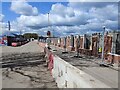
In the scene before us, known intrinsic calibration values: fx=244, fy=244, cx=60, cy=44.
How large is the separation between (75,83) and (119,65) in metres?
16.4

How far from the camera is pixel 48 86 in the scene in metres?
11.5

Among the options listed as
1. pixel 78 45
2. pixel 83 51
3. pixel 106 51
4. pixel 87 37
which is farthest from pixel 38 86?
pixel 78 45

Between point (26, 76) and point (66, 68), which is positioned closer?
point (66, 68)

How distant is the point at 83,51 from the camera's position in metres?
41.0

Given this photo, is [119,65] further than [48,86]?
Yes

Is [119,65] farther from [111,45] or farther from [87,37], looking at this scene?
[87,37]

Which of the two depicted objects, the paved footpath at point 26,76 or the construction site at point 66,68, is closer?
the construction site at point 66,68

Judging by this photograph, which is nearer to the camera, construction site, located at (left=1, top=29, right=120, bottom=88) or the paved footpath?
construction site, located at (left=1, top=29, right=120, bottom=88)

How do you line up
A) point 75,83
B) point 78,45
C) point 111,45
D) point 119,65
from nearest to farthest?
point 75,83 → point 119,65 → point 111,45 → point 78,45

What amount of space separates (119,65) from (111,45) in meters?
5.83

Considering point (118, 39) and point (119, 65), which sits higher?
point (118, 39)

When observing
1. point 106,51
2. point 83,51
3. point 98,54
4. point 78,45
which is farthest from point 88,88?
point 78,45

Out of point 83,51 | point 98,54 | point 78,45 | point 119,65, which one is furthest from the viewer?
point 78,45

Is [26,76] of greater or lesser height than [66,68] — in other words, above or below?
below
